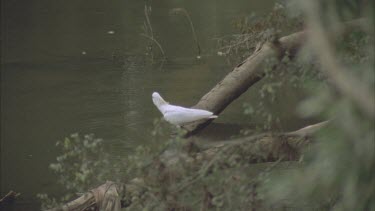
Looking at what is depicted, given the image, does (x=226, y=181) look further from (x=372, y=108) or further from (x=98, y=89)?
(x=98, y=89)

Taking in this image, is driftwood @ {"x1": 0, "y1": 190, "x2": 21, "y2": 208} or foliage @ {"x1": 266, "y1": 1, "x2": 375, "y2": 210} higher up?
foliage @ {"x1": 266, "y1": 1, "x2": 375, "y2": 210}

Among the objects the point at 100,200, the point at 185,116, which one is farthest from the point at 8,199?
the point at 185,116

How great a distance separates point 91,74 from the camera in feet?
29.7

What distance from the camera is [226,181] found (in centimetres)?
294

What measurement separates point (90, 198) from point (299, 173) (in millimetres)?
2403

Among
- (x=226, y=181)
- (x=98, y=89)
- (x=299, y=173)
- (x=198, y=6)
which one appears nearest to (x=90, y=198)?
(x=226, y=181)

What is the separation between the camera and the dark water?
6.52 metres

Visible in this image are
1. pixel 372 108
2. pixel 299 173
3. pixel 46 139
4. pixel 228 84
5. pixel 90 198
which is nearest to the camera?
pixel 372 108

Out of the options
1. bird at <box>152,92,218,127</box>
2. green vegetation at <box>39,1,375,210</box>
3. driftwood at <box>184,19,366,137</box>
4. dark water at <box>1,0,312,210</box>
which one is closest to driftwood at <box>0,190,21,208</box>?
dark water at <box>1,0,312,210</box>

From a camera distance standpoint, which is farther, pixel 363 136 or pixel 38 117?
pixel 38 117

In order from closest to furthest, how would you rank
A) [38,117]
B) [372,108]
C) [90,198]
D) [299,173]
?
[372,108] → [299,173] → [90,198] → [38,117]

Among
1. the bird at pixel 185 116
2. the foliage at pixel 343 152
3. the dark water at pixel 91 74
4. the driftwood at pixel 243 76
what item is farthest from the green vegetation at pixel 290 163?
the dark water at pixel 91 74

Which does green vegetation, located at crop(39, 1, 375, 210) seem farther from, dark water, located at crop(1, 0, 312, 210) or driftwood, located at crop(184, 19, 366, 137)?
dark water, located at crop(1, 0, 312, 210)

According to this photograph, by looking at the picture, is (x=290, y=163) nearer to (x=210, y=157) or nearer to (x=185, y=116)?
(x=210, y=157)
